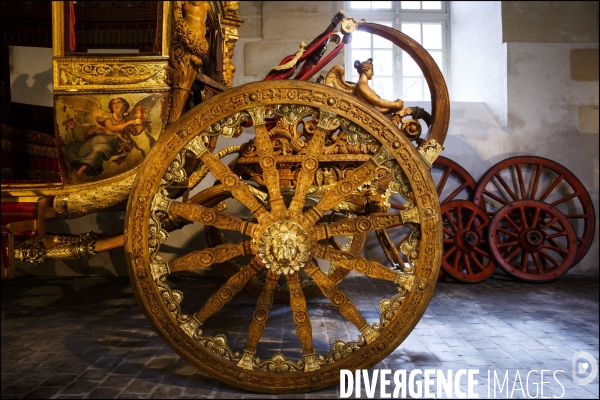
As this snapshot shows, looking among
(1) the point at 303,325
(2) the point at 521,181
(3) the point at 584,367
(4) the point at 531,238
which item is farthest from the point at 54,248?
(2) the point at 521,181

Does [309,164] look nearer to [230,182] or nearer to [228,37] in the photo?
[230,182]

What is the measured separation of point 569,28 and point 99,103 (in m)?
4.82

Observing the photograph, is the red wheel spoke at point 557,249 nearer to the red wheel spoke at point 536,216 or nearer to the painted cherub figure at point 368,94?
the red wheel spoke at point 536,216

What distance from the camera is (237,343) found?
280 cm

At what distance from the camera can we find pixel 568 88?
16.5 feet

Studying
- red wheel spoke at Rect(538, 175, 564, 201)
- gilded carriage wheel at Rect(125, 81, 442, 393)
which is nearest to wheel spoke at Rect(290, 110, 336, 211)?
gilded carriage wheel at Rect(125, 81, 442, 393)

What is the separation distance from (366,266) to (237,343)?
3.47 feet

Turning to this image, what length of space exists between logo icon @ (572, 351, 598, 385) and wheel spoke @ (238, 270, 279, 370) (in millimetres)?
1461

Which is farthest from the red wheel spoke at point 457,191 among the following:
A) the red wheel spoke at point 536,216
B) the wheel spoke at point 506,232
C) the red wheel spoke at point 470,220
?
the red wheel spoke at point 536,216

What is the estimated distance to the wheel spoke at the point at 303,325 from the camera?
2.09 m

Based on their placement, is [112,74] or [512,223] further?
[512,223]

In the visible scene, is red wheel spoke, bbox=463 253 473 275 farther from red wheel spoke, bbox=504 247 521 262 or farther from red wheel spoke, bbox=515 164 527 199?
red wheel spoke, bbox=515 164 527 199

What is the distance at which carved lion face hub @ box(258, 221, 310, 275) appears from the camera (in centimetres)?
210

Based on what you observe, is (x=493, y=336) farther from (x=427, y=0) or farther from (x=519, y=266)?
(x=427, y=0)
